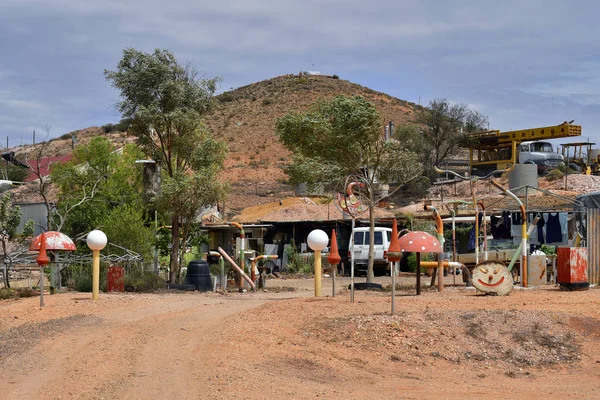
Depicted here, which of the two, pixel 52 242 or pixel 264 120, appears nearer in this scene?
pixel 52 242

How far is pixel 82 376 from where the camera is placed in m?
9.02

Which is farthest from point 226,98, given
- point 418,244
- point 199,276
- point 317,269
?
point 418,244

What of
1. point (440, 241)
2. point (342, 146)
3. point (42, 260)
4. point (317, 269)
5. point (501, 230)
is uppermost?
point (342, 146)

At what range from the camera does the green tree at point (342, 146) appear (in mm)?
20656

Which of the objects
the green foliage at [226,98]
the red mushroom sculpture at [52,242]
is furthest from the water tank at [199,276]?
the green foliage at [226,98]

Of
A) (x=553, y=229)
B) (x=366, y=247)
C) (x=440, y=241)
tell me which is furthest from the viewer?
(x=366, y=247)

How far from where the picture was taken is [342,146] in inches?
829

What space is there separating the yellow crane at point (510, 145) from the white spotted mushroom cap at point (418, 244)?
3581cm

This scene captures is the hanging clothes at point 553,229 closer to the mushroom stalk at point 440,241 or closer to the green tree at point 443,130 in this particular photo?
the mushroom stalk at point 440,241

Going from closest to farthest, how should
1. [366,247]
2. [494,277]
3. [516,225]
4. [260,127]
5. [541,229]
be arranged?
[494,277] → [541,229] → [516,225] → [366,247] → [260,127]

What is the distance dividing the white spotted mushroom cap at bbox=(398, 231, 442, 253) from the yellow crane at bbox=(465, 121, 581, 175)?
117 feet

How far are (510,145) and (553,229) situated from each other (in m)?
29.7

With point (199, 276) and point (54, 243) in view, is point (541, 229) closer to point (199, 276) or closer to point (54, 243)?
point (199, 276)

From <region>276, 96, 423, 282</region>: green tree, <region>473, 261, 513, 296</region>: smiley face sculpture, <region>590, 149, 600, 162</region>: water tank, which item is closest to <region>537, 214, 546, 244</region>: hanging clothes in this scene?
<region>276, 96, 423, 282</region>: green tree
